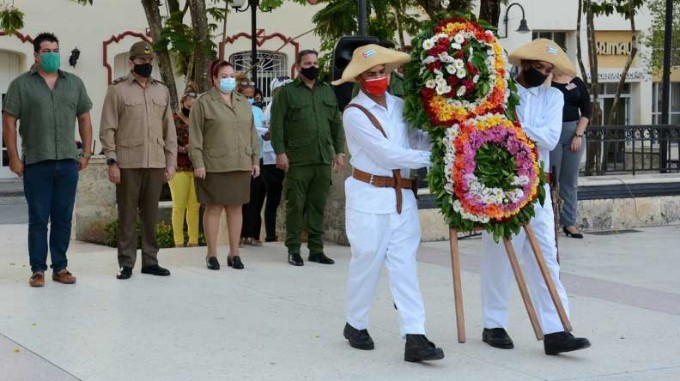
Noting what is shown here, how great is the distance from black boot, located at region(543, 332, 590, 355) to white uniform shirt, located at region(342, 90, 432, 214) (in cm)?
118

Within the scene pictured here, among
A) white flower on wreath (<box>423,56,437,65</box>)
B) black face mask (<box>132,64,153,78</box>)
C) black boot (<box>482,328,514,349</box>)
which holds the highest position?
black face mask (<box>132,64,153,78</box>)

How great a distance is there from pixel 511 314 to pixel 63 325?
317cm

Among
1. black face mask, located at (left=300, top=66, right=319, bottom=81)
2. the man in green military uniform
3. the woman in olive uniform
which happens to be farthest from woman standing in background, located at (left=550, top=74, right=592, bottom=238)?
the woman in olive uniform

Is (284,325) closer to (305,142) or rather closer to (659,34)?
(305,142)

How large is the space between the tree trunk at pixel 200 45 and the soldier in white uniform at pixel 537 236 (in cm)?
981

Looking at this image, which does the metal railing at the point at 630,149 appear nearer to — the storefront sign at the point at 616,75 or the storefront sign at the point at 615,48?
the storefront sign at the point at 615,48

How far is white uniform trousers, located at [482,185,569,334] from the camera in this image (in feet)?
24.8

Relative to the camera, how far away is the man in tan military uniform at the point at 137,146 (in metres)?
10.5

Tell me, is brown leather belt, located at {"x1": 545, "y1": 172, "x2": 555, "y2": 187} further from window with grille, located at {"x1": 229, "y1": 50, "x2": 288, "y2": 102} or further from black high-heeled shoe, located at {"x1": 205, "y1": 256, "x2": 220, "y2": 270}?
window with grille, located at {"x1": 229, "y1": 50, "x2": 288, "y2": 102}

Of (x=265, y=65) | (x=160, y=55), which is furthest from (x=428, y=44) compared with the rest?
(x=265, y=65)

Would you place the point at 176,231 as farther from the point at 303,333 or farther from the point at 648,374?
the point at 648,374

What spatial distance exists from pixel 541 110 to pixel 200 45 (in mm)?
10113

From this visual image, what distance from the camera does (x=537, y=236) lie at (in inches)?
302

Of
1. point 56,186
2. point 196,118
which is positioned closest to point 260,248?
point 196,118
